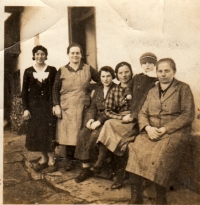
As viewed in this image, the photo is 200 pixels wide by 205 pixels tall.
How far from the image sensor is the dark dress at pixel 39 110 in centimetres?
90

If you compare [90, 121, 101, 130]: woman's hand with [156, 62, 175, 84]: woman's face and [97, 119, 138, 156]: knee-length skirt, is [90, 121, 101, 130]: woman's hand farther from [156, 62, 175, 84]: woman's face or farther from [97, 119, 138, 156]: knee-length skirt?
[156, 62, 175, 84]: woman's face

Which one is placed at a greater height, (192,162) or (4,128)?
(4,128)

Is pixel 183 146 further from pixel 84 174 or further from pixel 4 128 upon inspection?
pixel 4 128

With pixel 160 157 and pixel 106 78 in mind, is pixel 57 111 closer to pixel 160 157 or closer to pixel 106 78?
pixel 106 78

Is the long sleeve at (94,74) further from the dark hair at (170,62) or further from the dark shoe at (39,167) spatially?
the dark shoe at (39,167)

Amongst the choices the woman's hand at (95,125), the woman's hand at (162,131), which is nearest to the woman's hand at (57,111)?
the woman's hand at (95,125)

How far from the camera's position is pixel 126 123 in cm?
88

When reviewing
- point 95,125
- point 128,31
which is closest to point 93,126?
point 95,125

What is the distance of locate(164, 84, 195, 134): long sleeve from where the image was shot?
85cm

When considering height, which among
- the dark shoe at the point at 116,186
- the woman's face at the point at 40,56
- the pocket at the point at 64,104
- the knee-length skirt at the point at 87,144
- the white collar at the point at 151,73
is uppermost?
the woman's face at the point at 40,56

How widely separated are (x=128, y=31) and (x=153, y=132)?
323 millimetres

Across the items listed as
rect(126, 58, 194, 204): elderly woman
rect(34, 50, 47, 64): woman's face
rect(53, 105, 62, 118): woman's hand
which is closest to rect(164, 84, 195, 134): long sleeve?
rect(126, 58, 194, 204): elderly woman

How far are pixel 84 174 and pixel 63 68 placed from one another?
337 mm

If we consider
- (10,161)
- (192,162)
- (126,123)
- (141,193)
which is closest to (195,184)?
(192,162)
